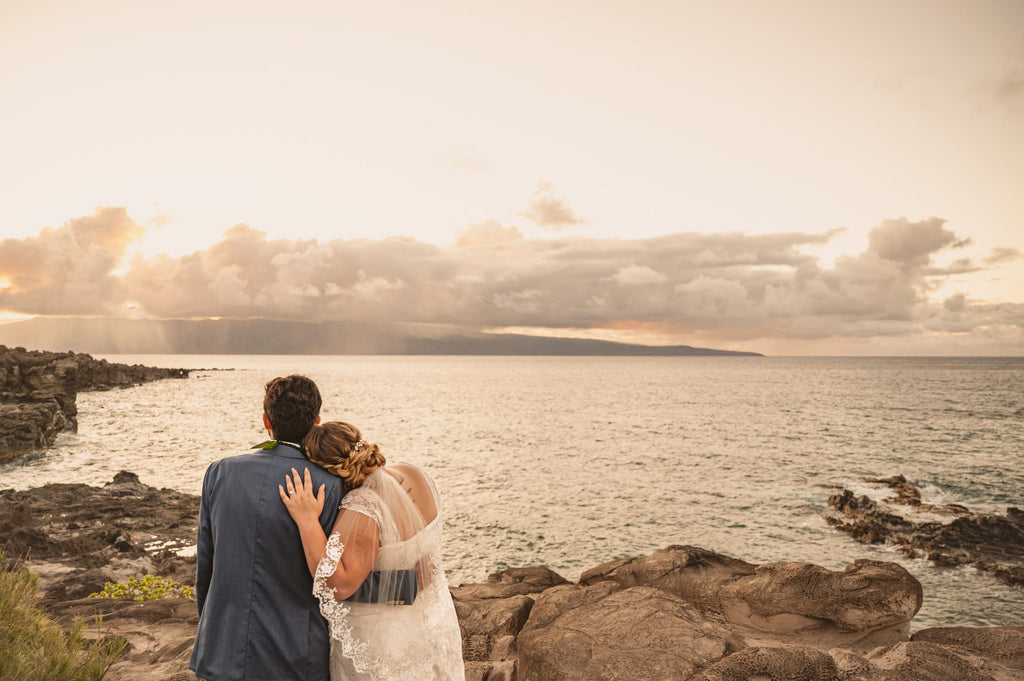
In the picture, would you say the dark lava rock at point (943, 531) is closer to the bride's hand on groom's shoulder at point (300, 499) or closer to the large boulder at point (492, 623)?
the large boulder at point (492, 623)

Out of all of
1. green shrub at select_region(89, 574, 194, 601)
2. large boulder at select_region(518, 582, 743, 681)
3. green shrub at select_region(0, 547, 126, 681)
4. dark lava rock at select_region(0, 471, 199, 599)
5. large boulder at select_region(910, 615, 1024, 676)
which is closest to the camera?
green shrub at select_region(0, 547, 126, 681)

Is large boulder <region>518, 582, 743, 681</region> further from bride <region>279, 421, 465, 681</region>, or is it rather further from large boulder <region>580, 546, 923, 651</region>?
bride <region>279, 421, 465, 681</region>

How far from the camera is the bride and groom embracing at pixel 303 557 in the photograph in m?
3.36

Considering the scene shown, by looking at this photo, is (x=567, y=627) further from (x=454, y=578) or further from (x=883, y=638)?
(x=454, y=578)

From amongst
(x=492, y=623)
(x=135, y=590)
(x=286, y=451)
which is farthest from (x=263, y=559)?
(x=135, y=590)

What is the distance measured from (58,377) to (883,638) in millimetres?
57724

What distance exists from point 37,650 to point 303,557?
4.86m

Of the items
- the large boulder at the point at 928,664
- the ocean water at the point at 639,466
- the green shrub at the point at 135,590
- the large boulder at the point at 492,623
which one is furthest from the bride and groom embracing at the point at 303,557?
the ocean water at the point at 639,466

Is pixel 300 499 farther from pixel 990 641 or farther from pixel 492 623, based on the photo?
pixel 990 641

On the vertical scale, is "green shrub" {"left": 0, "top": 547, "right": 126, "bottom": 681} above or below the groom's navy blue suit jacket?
below

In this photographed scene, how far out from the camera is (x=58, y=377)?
4731 centimetres

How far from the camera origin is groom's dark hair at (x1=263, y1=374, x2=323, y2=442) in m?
3.40

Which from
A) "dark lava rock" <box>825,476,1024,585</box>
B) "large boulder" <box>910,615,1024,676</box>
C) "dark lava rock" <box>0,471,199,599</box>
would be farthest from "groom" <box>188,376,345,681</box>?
"dark lava rock" <box>825,476,1024,585</box>

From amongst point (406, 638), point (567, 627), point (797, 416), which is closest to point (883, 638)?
point (567, 627)
